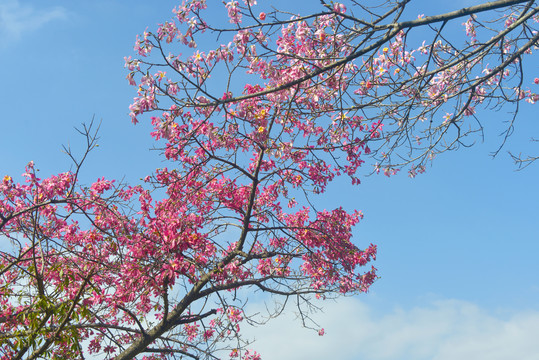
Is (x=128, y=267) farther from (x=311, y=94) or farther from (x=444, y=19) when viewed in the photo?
(x=444, y=19)

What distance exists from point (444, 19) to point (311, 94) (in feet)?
6.31

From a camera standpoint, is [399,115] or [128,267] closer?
[399,115]

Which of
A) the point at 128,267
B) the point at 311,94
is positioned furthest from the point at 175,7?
the point at 128,267

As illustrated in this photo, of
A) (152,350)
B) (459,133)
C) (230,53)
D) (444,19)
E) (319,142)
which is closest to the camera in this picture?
(444,19)

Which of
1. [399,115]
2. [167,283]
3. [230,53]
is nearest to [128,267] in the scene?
[167,283]

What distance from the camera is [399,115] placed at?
6.34 m

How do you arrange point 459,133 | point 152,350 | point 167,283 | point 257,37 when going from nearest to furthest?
point 257,37 → point 459,133 → point 167,283 → point 152,350

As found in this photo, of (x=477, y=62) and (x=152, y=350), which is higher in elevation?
(x=477, y=62)

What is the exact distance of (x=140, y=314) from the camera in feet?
27.9

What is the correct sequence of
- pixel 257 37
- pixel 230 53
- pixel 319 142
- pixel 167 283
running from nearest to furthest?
1. pixel 257 37
2. pixel 230 53
3. pixel 167 283
4. pixel 319 142

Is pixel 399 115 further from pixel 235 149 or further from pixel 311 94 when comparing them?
pixel 235 149

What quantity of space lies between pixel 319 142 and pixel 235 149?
137 centimetres

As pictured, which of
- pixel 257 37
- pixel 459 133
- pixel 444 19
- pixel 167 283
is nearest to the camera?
pixel 444 19

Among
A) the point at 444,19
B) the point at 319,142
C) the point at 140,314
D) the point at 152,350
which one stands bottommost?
the point at 152,350
